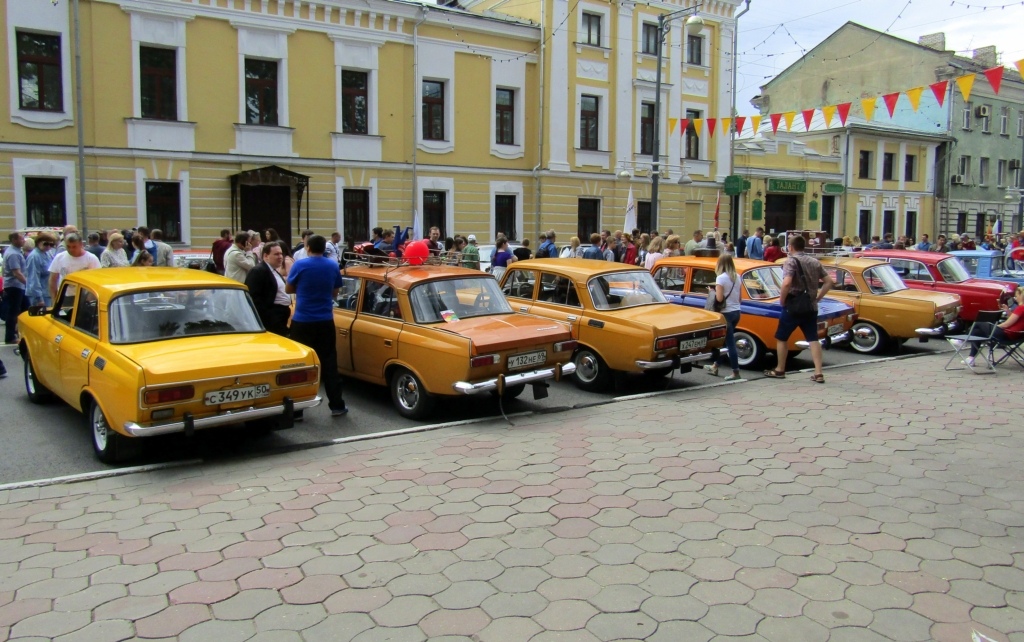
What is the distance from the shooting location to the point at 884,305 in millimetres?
12227

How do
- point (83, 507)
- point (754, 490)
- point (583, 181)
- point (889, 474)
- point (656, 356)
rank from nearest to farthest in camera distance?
1. point (83, 507)
2. point (754, 490)
3. point (889, 474)
4. point (656, 356)
5. point (583, 181)

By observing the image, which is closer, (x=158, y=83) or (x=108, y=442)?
(x=108, y=442)

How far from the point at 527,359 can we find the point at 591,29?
22.9m

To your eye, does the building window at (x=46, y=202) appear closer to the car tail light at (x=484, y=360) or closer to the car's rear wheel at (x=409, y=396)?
the car's rear wheel at (x=409, y=396)

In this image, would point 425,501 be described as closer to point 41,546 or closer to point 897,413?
point 41,546

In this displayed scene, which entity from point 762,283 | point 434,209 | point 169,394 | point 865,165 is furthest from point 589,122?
point 169,394

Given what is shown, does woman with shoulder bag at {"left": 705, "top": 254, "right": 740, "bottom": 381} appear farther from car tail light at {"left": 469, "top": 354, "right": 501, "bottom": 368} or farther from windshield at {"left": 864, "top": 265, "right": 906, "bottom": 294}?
windshield at {"left": 864, "top": 265, "right": 906, "bottom": 294}

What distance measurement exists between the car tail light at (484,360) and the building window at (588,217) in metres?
21.5

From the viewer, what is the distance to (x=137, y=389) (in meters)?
5.68

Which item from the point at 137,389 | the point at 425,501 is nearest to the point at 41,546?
the point at 137,389

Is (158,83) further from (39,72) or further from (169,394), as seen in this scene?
(169,394)

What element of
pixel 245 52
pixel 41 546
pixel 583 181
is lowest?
pixel 41 546

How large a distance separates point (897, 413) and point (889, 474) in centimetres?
227

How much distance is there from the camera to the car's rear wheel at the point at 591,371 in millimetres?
9203
